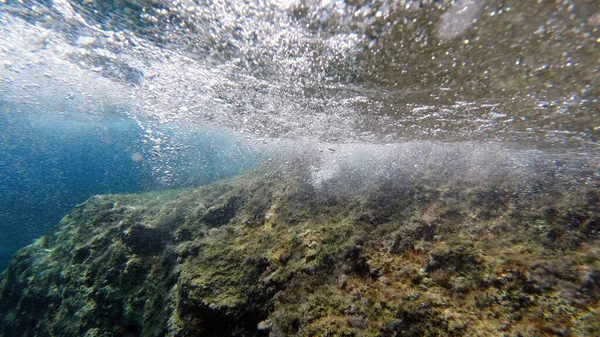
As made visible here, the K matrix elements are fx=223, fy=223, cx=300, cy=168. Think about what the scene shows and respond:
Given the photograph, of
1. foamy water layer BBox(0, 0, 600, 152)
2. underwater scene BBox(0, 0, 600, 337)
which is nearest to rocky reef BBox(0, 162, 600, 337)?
underwater scene BBox(0, 0, 600, 337)

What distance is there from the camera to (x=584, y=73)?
4.76 meters

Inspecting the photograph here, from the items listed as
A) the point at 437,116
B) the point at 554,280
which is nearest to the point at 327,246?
the point at 554,280

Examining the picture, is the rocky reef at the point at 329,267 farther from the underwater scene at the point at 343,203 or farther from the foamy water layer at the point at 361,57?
the foamy water layer at the point at 361,57

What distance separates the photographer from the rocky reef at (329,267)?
3189 mm

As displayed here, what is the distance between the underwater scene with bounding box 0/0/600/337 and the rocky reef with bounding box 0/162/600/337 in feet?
0.12

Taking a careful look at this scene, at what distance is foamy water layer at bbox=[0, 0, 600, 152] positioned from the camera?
159 inches

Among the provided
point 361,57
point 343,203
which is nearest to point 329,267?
point 343,203

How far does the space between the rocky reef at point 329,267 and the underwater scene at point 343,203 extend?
0.12ft

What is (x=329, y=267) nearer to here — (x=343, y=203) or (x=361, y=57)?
(x=343, y=203)

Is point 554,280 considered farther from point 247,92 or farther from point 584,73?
point 247,92

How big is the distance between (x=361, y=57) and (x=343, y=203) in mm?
4131

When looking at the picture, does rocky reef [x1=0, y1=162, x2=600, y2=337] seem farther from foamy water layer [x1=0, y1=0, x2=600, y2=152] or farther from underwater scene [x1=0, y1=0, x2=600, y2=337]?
foamy water layer [x1=0, y1=0, x2=600, y2=152]

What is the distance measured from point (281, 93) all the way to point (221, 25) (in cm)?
420

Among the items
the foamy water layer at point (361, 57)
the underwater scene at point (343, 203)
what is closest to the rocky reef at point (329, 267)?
the underwater scene at point (343, 203)
